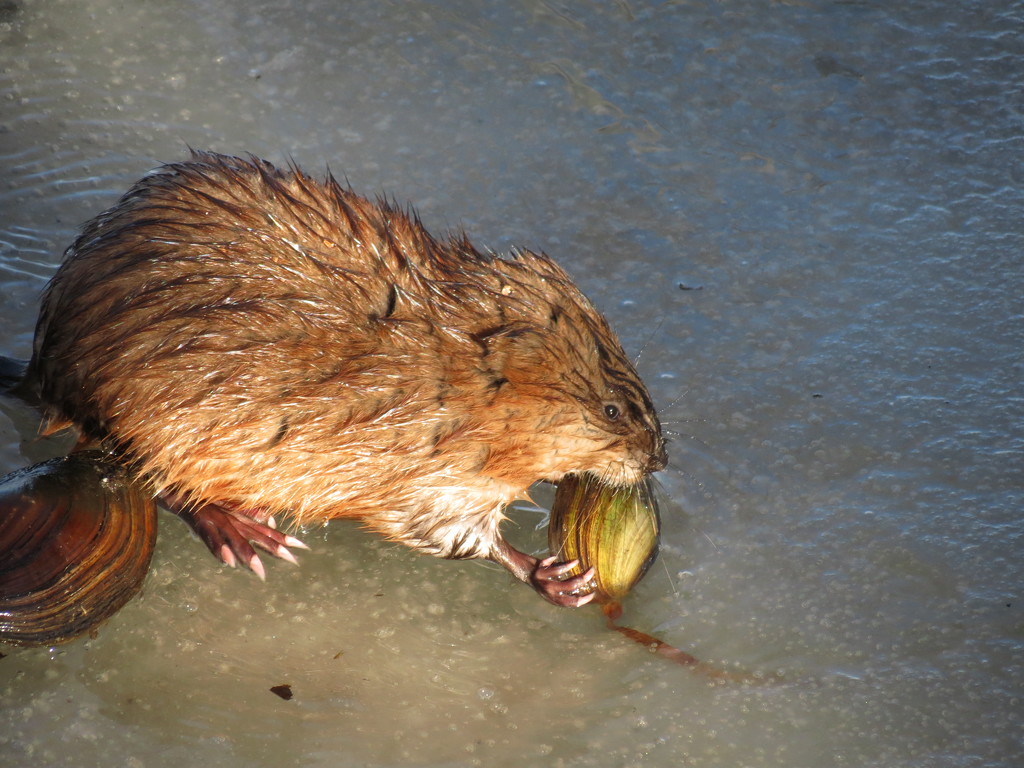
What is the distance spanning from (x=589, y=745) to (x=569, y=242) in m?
1.84

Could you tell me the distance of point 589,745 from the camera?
262 centimetres

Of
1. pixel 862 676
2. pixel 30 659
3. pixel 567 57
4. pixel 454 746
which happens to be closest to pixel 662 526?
pixel 862 676

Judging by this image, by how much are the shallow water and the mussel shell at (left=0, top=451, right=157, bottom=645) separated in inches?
7.2

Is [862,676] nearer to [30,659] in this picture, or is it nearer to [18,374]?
[30,659]

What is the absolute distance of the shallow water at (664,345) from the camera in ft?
8.77

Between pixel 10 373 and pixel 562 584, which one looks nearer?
pixel 562 584

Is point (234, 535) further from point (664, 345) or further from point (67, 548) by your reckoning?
point (664, 345)

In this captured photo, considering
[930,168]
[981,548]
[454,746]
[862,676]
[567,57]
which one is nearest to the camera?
[454,746]

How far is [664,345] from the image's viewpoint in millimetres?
3590

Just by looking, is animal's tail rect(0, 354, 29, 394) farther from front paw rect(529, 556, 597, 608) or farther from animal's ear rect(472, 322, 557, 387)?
front paw rect(529, 556, 597, 608)

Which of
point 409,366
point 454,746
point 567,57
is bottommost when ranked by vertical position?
point 454,746

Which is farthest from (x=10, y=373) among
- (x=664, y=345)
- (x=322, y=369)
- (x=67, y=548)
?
(x=664, y=345)

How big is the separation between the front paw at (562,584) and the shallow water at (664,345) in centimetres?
6

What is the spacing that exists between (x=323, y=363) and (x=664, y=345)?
1.29 metres
